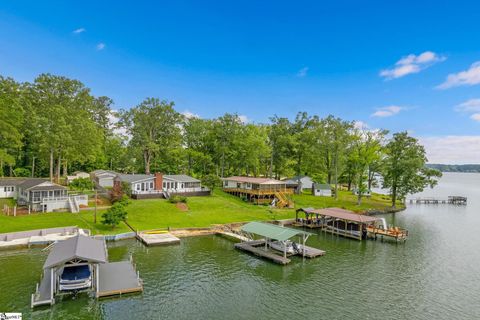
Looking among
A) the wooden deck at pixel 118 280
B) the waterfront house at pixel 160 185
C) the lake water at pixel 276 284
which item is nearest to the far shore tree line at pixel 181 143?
the waterfront house at pixel 160 185

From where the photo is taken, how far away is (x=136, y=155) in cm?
6969

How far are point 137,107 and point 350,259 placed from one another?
169ft

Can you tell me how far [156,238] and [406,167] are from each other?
50.4 metres

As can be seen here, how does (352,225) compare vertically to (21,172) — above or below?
below

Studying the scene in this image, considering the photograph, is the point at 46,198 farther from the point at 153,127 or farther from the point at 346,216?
the point at 346,216

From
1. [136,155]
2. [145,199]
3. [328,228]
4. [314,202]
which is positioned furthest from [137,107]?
[328,228]

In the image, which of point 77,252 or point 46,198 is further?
point 46,198

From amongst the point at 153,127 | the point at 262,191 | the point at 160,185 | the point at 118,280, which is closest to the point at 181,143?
the point at 153,127

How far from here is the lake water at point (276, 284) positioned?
1861 centimetres

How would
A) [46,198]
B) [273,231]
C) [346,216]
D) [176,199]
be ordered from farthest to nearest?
[176,199] < [346,216] < [46,198] < [273,231]

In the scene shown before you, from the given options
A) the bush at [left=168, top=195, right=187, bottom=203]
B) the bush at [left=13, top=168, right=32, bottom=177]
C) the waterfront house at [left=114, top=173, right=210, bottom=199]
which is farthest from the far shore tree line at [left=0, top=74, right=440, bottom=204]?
the bush at [left=168, top=195, right=187, bottom=203]

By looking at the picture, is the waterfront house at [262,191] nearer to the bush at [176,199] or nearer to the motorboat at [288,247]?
the bush at [176,199]

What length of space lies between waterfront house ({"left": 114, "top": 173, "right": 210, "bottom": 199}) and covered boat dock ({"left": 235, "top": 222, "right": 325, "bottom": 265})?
2015cm

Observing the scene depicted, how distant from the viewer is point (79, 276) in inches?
797
